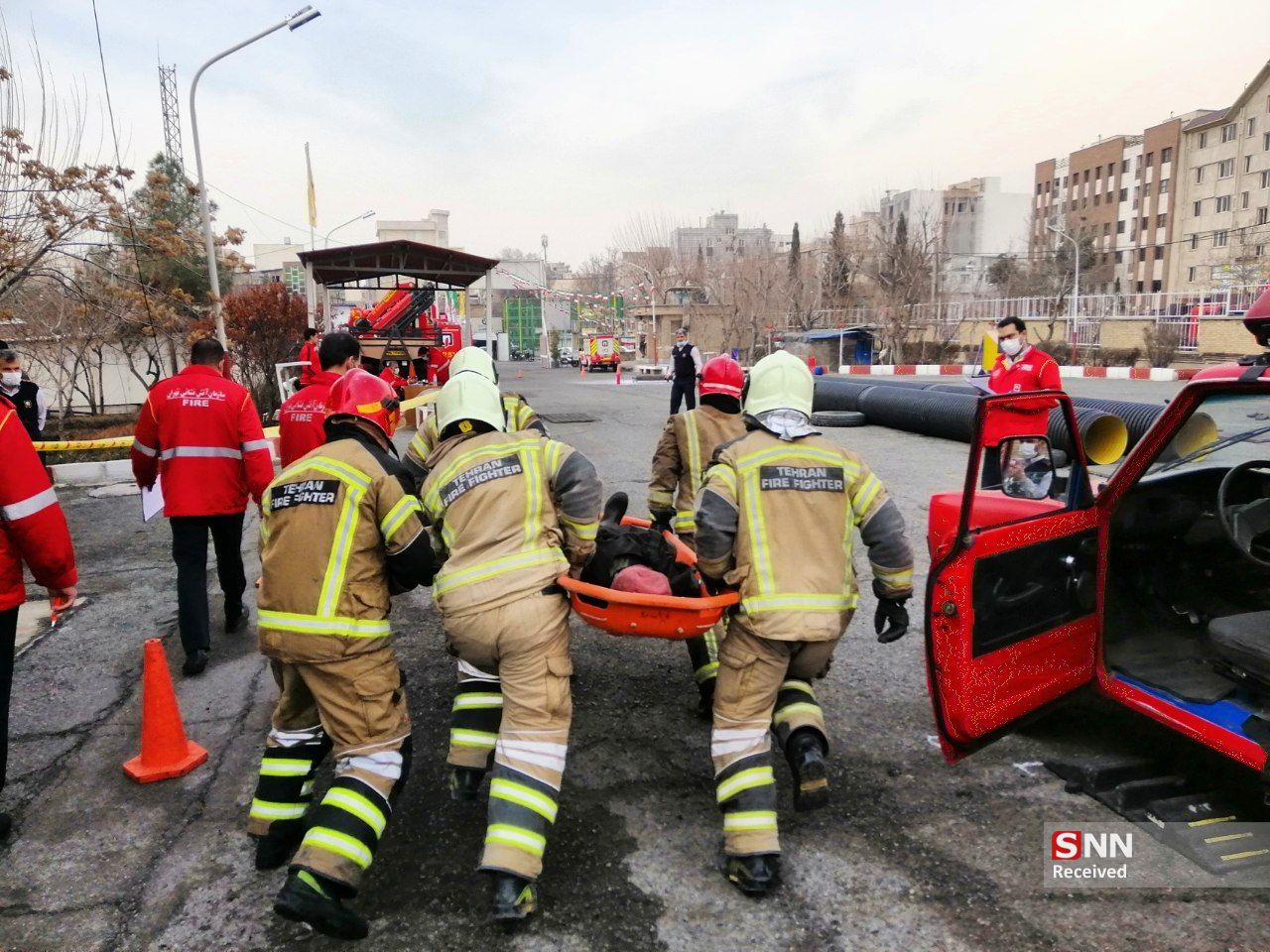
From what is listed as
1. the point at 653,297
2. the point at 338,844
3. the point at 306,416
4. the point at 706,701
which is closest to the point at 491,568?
the point at 338,844

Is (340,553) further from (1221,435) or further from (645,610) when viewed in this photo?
(1221,435)

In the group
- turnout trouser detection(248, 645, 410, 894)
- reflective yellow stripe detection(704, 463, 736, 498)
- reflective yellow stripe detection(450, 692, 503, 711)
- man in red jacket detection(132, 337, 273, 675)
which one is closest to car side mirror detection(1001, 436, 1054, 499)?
reflective yellow stripe detection(704, 463, 736, 498)

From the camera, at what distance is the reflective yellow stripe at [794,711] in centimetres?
320

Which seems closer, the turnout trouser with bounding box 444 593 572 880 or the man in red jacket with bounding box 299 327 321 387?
the turnout trouser with bounding box 444 593 572 880

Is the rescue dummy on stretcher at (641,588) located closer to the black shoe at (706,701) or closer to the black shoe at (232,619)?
the black shoe at (706,701)

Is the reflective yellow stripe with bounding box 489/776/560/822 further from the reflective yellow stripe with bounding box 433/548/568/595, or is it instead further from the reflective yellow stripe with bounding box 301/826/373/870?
the reflective yellow stripe with bounding box 433/548/568/595

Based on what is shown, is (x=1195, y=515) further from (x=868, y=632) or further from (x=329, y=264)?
(x=329, y=264)

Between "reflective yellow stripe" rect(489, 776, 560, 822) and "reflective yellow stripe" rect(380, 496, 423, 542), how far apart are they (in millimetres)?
903

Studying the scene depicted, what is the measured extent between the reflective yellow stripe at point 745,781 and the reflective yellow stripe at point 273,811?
58.5 inches

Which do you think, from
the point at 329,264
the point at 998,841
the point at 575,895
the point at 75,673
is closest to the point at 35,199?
the point at 329,264

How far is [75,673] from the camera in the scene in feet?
15.9

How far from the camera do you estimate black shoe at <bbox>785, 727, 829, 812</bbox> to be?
2973 mm

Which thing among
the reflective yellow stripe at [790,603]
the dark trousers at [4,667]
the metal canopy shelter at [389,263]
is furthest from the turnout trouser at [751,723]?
the metal canopy shelter at [389,263]

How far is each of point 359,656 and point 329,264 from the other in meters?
14.7
